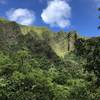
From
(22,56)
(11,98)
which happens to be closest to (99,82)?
(11,98)

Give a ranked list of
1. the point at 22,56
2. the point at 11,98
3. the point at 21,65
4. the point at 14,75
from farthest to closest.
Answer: the point at 22,56, the point at 21,65, the point at 14,75, the point at 11,98

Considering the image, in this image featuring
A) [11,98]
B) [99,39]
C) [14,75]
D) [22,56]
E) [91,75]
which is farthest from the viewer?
[22,56]

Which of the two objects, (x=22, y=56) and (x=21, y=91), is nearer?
(x=21, y=91)

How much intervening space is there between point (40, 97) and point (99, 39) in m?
51.7

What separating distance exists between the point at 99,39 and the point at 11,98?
51.4m

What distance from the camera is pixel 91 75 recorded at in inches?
726

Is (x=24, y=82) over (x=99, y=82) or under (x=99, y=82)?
under

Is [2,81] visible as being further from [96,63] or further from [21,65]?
[96,63]

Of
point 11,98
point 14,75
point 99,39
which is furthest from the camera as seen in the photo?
point 14,75

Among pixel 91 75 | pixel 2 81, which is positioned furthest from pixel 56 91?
pixel 91 75

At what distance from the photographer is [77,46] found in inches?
690

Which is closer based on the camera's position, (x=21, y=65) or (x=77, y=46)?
(x=77, y=46)

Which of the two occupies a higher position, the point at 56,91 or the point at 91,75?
the point at 91,75

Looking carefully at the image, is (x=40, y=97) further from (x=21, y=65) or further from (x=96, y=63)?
(x=96, y=63)
